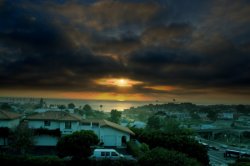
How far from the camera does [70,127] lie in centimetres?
3847

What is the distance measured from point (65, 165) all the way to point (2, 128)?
60.9 feet

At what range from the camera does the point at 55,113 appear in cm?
4038

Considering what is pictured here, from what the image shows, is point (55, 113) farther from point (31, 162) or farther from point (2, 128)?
point (31, 162)

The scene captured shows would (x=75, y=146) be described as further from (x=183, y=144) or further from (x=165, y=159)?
(x=183, y=144)

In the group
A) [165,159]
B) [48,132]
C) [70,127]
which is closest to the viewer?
[165,159]

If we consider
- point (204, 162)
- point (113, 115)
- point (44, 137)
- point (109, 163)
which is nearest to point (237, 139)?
point (113, 115)

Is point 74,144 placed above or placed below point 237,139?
above

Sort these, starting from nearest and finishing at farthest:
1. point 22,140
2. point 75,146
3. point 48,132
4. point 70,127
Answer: point 75,146 → point 22,140 → point 48,132 → point 70,127

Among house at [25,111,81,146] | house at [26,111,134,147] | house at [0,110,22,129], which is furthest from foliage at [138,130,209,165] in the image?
house at [0,110,22,129]

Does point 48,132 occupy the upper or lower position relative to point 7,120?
lower

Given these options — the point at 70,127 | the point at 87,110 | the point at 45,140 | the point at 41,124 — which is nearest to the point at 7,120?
the point at 41,124

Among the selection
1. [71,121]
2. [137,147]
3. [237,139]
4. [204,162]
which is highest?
[71,121]

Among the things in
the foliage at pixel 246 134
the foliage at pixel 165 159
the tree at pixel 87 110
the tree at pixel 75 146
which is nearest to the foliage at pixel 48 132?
the tree at pixel 75 146

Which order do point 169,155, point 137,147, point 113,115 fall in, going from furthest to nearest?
1. point 113,115
2. point 137,147
3. point 169,155
